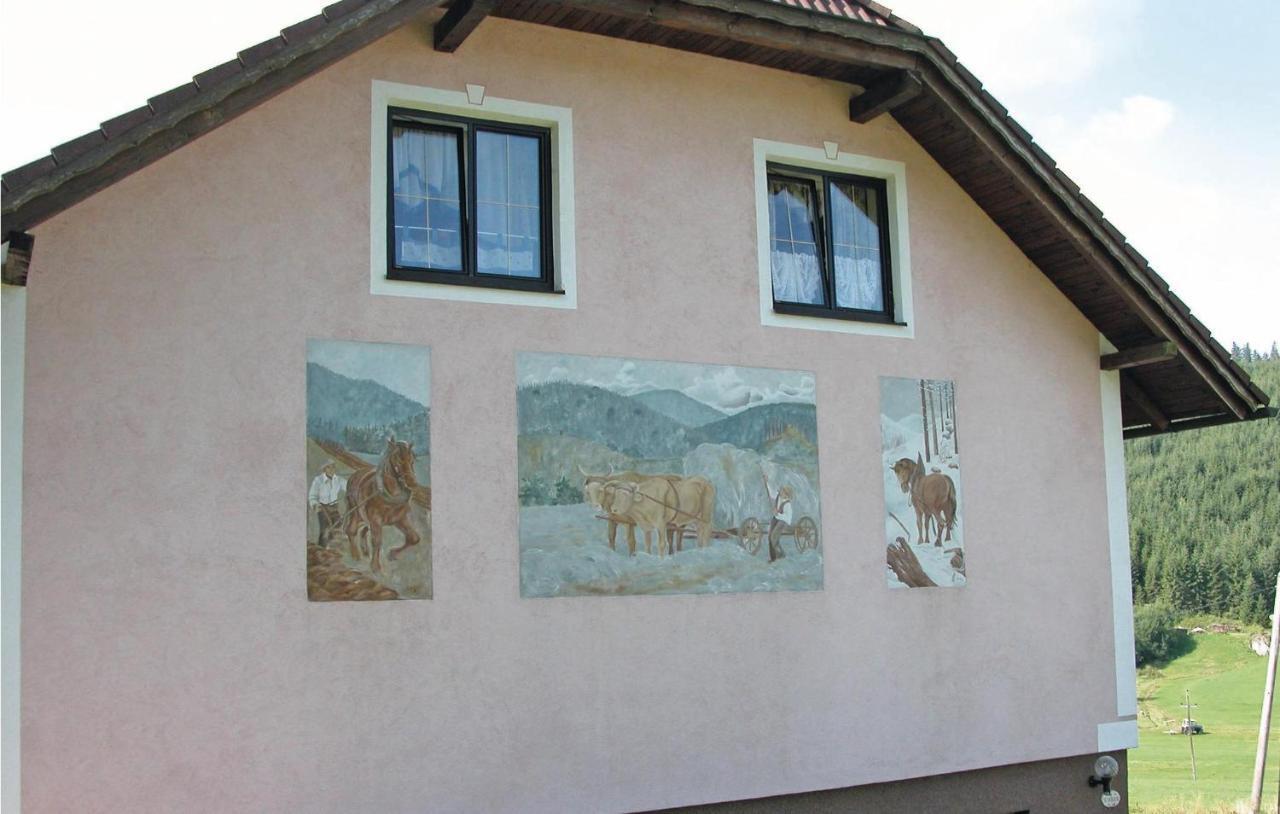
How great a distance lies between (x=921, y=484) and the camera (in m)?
11.0

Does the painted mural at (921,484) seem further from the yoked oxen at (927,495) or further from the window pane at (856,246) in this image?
the window pane at (856,246)

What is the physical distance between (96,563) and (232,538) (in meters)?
0.78

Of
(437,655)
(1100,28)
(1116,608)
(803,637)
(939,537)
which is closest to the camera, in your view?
(437,655)

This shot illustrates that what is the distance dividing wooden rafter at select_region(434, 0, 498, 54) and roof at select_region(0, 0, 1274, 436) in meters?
0.01

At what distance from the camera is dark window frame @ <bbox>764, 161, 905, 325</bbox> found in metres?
10.9

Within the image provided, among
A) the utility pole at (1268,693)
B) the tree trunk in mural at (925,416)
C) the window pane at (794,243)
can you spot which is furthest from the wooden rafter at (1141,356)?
the utility pole at (1268,693)

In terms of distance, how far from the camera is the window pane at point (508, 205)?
9578 mm

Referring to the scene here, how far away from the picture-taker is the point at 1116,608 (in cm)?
1192

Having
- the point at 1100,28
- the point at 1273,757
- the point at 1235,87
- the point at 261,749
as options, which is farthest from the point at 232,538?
the point at 1273,757

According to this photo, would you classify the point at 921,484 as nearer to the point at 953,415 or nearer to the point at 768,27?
the point at 953,415

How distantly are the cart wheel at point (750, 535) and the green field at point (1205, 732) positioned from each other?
80.8ft

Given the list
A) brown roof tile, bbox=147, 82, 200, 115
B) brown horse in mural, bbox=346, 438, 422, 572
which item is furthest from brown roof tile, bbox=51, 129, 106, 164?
brown horse in mural, bbox=346, 438, 422, 572

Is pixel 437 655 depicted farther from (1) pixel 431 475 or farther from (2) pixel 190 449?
(2) pixel 190 449

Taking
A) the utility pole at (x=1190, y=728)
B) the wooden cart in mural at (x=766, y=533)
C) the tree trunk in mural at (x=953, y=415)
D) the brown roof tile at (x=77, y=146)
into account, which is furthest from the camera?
the utility pole at (x=1190, y=728)
